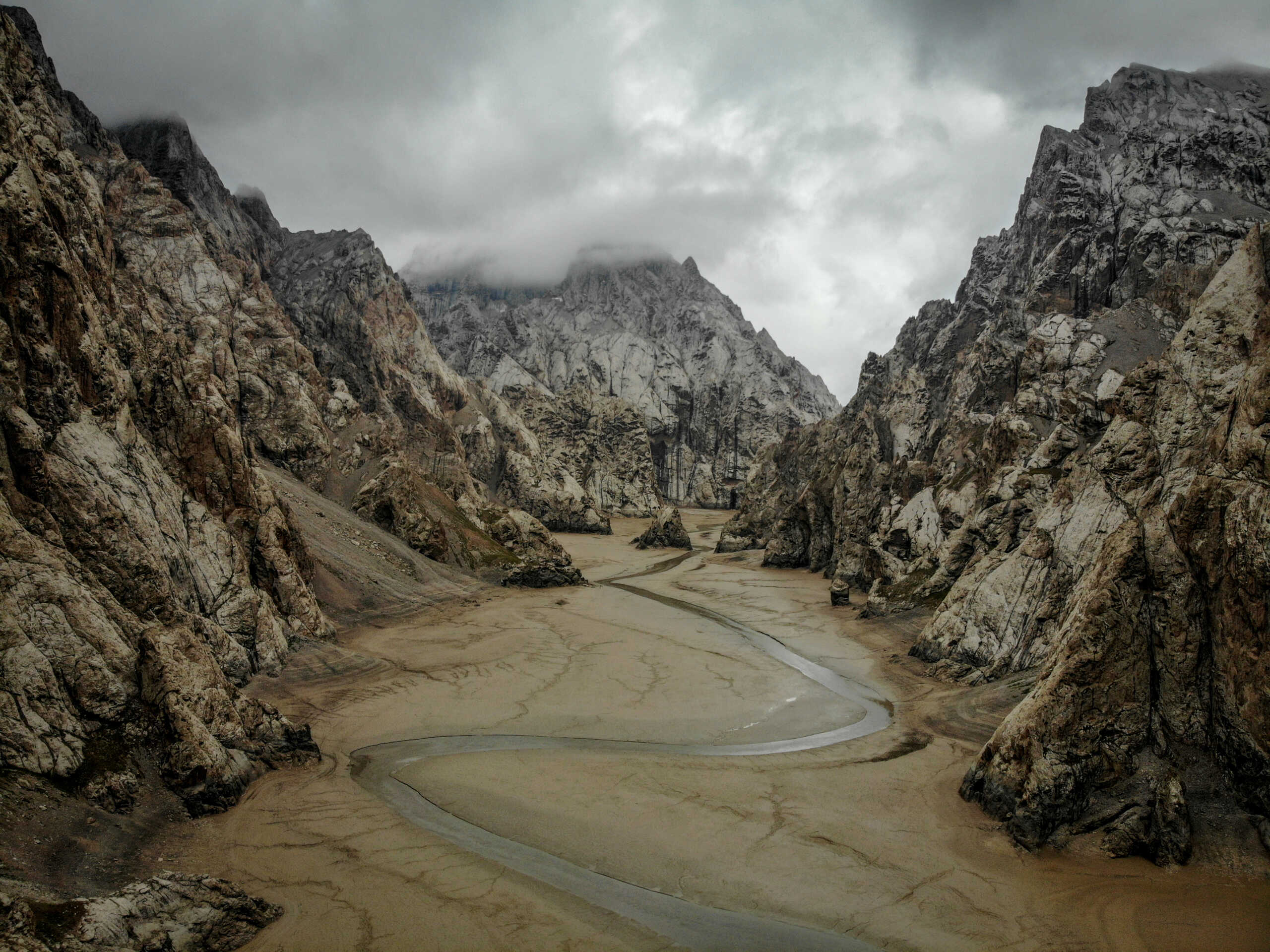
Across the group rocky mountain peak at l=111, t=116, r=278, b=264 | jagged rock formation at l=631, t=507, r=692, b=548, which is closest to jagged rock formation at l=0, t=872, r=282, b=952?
jagged rock formation at l=631, t=507, r=692, b=548

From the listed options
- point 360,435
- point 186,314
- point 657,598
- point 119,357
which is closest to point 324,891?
point 119,357

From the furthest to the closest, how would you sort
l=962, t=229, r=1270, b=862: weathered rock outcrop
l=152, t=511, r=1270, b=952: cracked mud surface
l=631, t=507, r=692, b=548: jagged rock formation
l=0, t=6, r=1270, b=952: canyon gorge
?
l=631, t=507, r=692, b=548: jagged rock formation → l=962, t=229, r=1270, b=862: weathered rock outcrop → l=0, t=6, r=1270, b=952: canyon gorge → l=152, t=511, r=1270, b=952: cracked mud surface

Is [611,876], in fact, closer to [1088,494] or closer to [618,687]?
[618,687]

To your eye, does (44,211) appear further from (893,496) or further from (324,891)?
(893,496)

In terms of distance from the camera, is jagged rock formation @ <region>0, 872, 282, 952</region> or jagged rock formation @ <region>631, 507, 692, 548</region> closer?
jagged rock formation @ <region>0, 872, 282, 952</region>

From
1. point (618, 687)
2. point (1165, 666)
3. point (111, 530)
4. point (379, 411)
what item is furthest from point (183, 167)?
point (1165, 666)

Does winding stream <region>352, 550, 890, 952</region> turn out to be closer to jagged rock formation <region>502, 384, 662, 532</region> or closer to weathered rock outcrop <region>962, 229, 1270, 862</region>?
weathered rock outcrop <region>962, 229, 1270, 862</region>

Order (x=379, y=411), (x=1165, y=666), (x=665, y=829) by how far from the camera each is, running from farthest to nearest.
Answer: (x=379, y=411), (x=665, y=829), (x=1165, y=666)
